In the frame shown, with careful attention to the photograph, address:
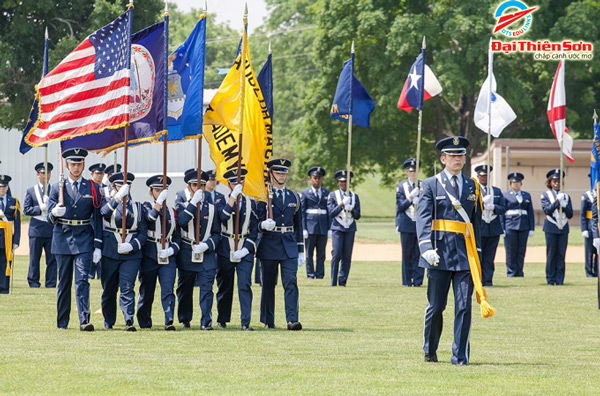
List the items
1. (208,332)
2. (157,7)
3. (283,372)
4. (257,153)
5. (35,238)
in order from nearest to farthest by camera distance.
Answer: (283,372)
(208,332)
(257,153)
(35,238)
(157,7)

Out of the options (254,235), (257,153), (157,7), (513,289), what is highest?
(157,7)

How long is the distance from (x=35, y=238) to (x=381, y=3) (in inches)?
1043

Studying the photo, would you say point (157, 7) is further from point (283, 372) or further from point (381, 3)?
point (283, 372)

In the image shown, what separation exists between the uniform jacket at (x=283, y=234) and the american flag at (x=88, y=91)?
200 cm

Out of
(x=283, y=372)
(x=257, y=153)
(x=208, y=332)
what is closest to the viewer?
(x=283, y=372)

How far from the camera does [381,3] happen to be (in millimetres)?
42688

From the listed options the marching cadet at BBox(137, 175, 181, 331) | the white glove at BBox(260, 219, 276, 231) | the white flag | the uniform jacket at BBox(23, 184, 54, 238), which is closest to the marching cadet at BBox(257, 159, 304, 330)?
the white glove at BBox(260, 219, 276, 231)

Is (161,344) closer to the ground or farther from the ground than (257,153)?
closer to the ground

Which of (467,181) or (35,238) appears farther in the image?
(35,238)

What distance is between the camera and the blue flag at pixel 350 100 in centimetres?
2002

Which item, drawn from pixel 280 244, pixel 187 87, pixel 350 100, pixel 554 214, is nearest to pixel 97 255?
pixel 280 244

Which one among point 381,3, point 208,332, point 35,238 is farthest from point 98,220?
point 381,3

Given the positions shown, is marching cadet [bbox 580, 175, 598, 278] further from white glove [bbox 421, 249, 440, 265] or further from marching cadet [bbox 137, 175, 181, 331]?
white glove [bbox 421, 249, 440, 265]

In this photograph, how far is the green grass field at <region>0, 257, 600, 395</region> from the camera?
341 inches
